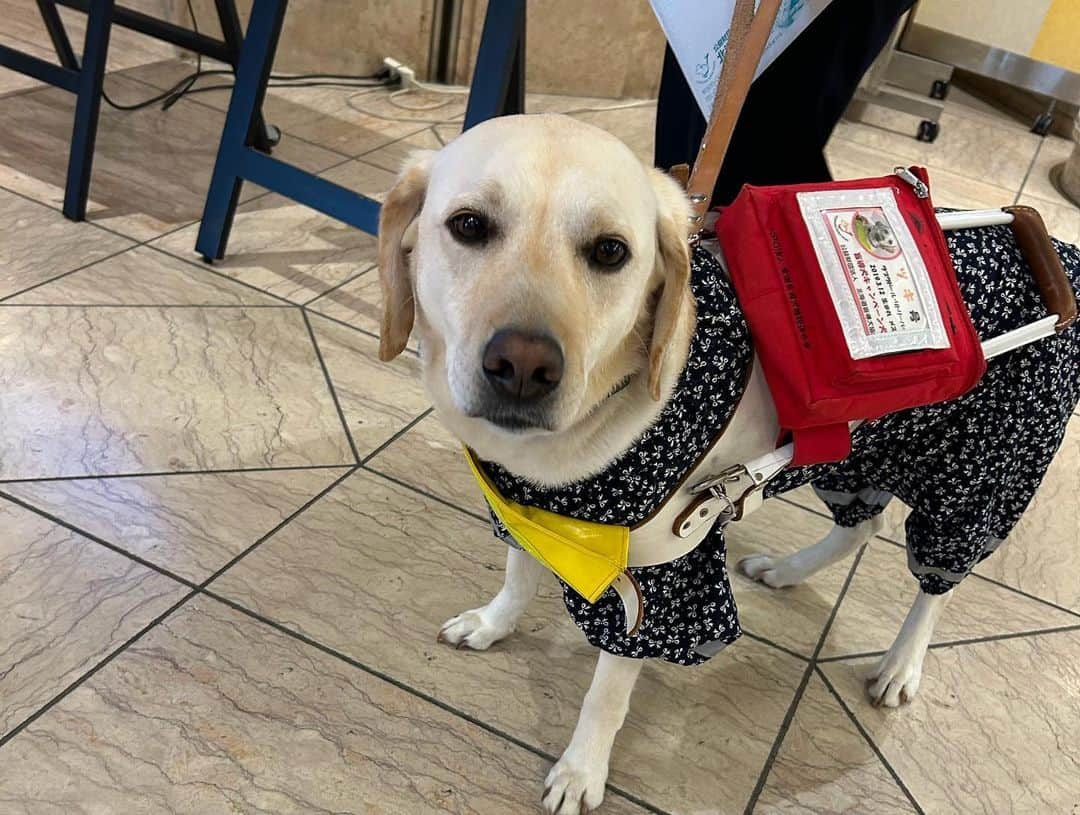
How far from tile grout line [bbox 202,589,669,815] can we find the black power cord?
252 cm

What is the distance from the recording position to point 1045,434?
1295 mm

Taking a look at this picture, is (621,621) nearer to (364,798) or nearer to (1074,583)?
(364,798)

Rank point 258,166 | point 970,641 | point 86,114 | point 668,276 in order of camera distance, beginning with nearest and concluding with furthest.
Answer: point 668,276, point 970,641, point 258,166, point 86,114

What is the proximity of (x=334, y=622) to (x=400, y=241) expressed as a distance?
2.42 ft

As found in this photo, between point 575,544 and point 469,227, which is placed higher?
point 469,227

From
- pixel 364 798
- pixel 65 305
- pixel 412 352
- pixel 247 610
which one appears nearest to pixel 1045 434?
pixel 364 798

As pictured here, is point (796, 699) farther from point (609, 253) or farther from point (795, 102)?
point (795, 102)

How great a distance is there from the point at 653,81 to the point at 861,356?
3.65 meters

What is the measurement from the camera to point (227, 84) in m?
3.64

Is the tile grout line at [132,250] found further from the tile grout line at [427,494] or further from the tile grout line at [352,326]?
the tile grout line at [427,494]

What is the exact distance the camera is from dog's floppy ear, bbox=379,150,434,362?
1.10 metres

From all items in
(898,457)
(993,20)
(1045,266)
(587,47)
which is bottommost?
(898,457)

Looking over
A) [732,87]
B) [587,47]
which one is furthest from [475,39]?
[732,87]

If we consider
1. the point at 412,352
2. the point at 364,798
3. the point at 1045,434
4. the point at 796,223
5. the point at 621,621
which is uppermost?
the point at 796,223
